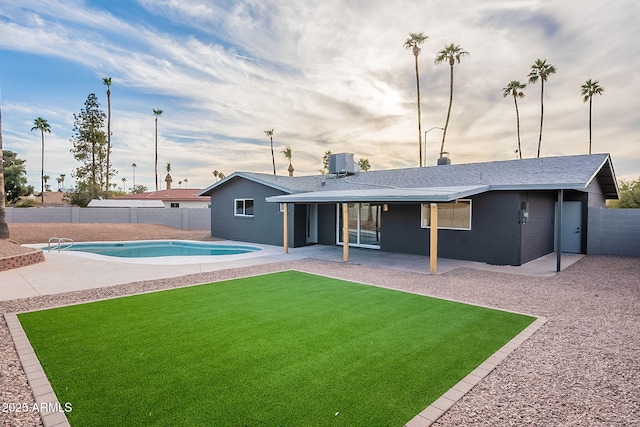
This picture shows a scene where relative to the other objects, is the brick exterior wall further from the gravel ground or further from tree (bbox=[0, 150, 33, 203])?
tree (bbox=[0, 150, 33, 203])

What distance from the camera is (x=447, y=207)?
40.0 feet

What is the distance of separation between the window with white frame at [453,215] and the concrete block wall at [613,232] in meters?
5.79

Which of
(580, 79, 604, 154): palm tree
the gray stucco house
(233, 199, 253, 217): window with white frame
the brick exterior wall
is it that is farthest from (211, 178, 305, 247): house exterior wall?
(580, 79, 604, 154): palm tree

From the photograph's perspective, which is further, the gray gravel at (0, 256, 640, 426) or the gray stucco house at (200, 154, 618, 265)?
the gray stucco house at (200, 154, 618, 265)

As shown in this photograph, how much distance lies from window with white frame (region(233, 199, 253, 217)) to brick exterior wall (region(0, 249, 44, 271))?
8.33 metres

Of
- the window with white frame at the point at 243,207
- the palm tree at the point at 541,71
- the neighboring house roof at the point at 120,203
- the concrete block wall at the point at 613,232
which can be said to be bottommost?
the concrete block wall at the point at 613,232

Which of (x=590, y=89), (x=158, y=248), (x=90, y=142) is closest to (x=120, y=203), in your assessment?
(x=90, y=142)

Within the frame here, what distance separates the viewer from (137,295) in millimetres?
7258

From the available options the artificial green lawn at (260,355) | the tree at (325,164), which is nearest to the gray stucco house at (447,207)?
the artificial green lawn at (260,355)

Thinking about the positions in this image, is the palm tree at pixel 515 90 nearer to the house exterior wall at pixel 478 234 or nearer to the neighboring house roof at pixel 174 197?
the house exterior wall at pixel 478 234

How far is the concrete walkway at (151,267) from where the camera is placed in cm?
823

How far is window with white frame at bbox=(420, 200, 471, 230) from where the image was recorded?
1176cm

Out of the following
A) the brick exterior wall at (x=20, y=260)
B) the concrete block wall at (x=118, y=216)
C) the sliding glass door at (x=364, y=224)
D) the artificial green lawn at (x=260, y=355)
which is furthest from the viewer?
the concrete block wall at (x=118, y=216)

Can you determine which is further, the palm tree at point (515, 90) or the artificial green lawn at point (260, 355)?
the palm tree at point (515, 90)
